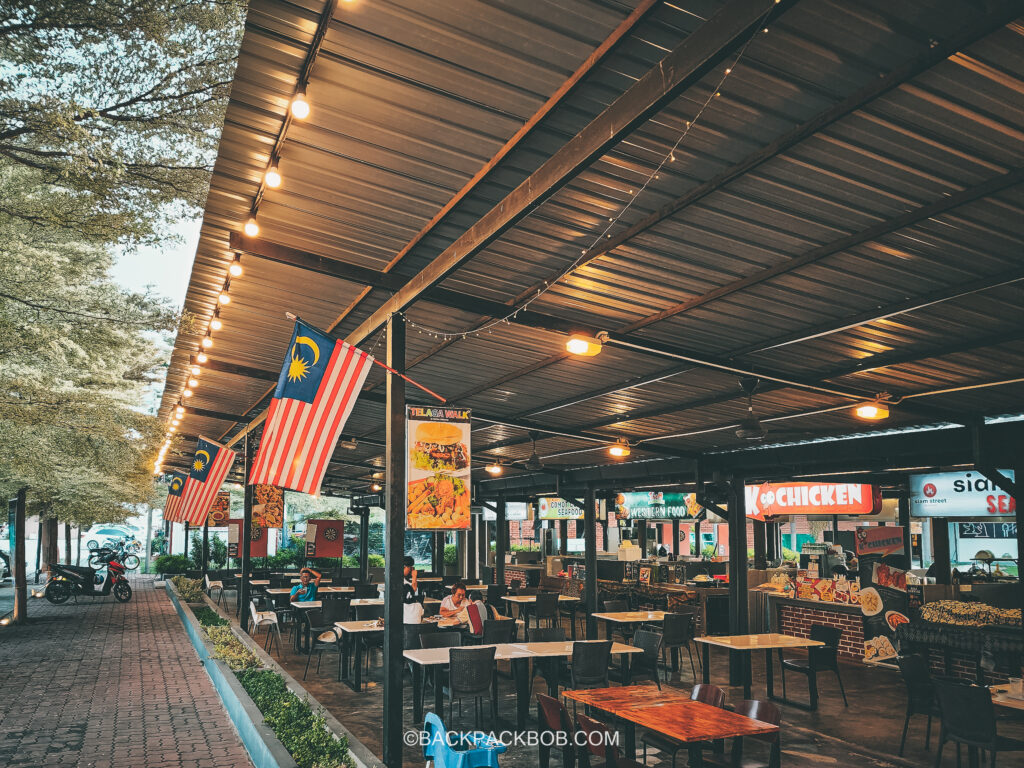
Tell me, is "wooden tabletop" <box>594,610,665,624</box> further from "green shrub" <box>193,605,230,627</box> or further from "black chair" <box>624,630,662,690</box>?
"green shrub" <box>193,605,230,627</box>

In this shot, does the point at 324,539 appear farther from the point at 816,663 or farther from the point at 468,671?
the point at 816,663

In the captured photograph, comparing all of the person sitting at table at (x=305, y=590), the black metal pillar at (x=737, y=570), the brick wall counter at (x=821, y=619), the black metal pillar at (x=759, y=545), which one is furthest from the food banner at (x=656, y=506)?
the person sitting at table at (x=305, y=590)

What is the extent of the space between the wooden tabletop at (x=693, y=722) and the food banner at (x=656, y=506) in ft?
48.0

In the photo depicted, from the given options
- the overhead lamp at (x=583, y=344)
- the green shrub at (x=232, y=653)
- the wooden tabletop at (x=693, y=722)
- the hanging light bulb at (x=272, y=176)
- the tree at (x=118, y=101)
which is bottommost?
the green shrub at (x=232, y=653)

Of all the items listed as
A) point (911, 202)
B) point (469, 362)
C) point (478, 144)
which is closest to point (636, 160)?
point (478, 144)

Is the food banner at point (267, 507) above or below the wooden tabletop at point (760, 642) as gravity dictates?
above

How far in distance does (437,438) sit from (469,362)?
10.5 feet

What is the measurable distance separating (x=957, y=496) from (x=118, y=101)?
1257cm

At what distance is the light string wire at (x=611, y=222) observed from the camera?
3.74 meters

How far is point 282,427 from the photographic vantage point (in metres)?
6.81

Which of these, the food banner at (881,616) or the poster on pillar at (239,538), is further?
the poster on pillar at (239,538)

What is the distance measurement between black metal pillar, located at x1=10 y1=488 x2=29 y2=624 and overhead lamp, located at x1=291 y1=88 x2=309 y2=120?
52.1ft

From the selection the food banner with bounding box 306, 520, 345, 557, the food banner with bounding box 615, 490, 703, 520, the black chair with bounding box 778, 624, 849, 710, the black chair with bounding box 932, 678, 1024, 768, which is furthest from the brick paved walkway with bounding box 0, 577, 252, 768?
the food banner with bounding box 615, 490, 703, 520

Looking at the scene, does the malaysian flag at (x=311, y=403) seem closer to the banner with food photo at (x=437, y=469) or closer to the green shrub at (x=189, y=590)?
the banner with food photo at (x=437, y=469)
